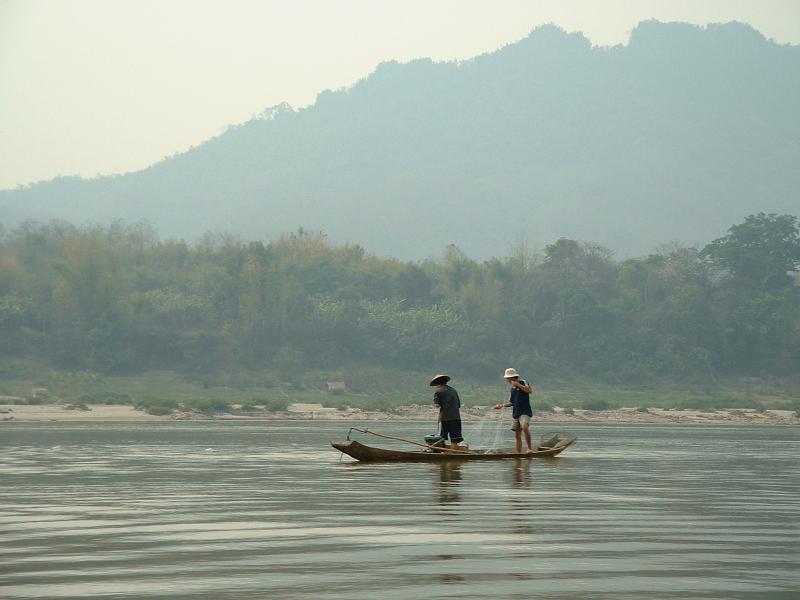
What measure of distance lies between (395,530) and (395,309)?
8978 cm

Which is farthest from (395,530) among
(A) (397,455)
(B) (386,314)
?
(B) (386,314)

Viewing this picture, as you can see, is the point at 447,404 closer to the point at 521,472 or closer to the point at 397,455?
the point at 397,455

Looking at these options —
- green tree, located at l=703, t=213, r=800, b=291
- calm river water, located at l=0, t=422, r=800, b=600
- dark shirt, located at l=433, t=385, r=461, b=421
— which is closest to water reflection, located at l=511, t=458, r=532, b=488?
calm river water, located at l=0, t=422, r=800, b=600

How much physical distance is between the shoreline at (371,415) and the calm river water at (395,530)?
36.5m

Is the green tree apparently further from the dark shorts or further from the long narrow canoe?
the long narrow canoe

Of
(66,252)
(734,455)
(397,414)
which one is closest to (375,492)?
(734,455)

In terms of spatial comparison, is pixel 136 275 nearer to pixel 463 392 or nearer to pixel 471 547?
pixel 463 392

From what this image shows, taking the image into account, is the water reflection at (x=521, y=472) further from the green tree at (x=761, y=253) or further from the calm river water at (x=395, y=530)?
the green tree at (x=761, y=253)

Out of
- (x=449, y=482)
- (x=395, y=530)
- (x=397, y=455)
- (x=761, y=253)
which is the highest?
(x=761, y=253)

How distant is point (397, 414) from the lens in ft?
236

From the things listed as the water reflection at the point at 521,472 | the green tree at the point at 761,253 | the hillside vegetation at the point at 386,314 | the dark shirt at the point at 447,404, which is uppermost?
the green tree at the point at 761,253

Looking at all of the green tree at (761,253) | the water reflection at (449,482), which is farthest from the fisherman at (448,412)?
the green tree at (761,253)

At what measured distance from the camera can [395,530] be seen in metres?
14.1

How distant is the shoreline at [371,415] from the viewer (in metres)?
63.1
